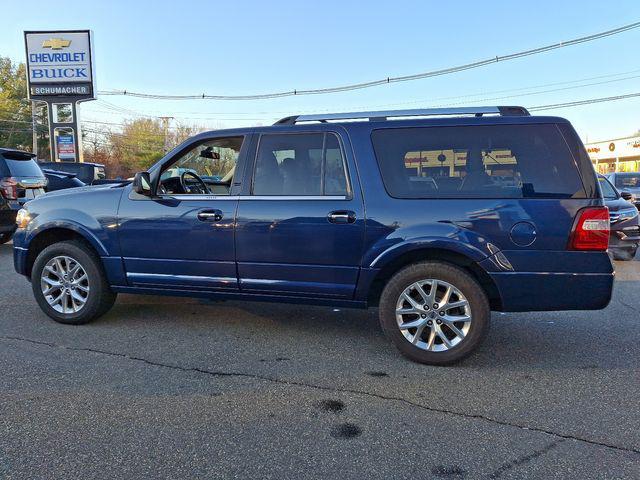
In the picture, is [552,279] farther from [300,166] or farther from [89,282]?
[89,282]

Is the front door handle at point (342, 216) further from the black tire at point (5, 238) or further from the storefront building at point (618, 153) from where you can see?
the storefront building at point (618, 153)

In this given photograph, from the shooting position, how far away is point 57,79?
23938 millimetres

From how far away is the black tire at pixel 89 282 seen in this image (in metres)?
4.70

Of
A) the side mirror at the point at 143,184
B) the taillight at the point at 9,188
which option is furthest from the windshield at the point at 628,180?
the taillight at the point at 9,188

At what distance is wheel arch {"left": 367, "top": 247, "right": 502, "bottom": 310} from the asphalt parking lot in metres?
0.59

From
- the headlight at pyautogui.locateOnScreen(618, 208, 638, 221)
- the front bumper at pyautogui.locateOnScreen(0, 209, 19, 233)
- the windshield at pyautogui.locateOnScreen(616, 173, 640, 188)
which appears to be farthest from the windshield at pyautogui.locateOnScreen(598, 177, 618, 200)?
the front bumper at pyautogui.locateOnScreen(0, 209, 19, 233)

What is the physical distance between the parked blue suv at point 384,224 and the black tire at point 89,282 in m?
0.02

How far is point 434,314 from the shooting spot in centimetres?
383

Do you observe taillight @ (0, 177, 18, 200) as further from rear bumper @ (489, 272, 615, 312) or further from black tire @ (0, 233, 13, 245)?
rear bumper @ (489, 272, 615, 312)

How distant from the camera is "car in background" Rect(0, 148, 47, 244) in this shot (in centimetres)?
876

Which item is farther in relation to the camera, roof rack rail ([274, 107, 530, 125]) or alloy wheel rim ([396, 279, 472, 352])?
roof rack rail ([274, 107, 530, 125])

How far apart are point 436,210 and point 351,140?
3.02 ft

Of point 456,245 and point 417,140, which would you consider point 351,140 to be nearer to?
point 417,140

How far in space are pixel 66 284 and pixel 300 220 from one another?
2518 millimetres
